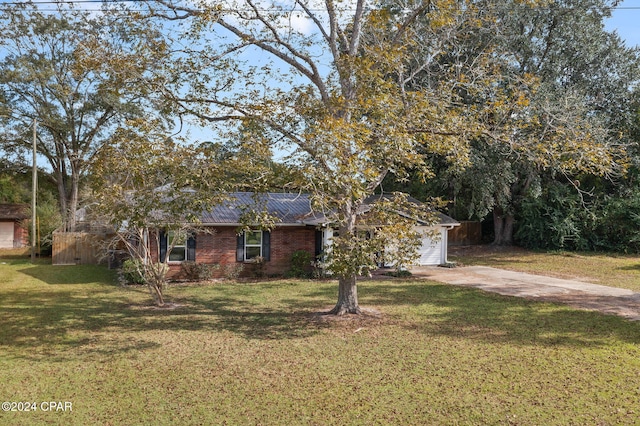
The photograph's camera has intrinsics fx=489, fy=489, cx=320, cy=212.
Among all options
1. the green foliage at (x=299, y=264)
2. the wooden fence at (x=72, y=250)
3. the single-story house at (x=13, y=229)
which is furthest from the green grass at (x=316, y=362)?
the single-story house at (x=13, y=229)

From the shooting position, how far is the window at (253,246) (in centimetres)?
1897

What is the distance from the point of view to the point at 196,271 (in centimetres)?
1814

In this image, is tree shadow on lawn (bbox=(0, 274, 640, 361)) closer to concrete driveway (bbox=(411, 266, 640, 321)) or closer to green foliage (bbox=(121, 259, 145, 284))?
concrete driveway (bbox=(411, 266, 640, 321))

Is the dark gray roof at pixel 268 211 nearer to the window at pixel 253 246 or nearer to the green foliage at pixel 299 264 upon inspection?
the window at pixel 253 246

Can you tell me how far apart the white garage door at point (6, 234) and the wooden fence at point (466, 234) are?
97.7ft

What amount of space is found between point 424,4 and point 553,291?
10013 mm

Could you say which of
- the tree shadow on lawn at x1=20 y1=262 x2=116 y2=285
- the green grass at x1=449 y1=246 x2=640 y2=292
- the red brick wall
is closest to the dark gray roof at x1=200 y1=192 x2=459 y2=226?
the red brick wall

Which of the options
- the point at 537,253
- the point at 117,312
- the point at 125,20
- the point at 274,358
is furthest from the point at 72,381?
the point at 537,253

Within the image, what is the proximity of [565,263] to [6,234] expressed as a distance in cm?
3480

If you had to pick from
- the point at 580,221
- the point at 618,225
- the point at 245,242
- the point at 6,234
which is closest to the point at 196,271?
the point at 245,242

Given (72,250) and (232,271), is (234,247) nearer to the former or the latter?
(232,271)

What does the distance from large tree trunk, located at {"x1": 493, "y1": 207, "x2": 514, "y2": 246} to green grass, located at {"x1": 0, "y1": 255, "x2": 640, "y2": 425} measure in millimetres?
16594

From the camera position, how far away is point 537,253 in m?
26.5

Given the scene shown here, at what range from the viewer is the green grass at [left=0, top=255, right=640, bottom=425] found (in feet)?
20.5
